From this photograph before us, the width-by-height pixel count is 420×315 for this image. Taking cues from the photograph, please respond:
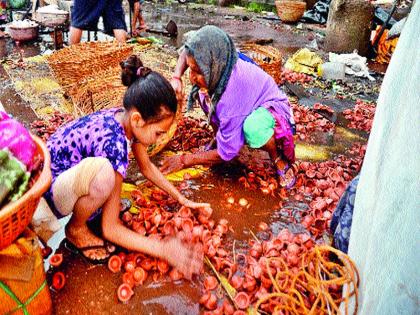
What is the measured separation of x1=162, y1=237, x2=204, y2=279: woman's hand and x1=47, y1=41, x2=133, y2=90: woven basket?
267cm

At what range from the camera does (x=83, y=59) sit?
4.26m

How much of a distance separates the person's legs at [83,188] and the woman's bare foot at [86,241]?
0.05 metres

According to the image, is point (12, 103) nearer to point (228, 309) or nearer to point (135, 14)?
point (228, 309)

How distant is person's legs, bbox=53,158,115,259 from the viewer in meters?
2.10

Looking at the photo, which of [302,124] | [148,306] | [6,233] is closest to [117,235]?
[148,306]

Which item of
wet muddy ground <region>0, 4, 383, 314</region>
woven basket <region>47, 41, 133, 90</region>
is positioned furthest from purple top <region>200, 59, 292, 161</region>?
woven basket <region>47, 41, 133, 90</region>

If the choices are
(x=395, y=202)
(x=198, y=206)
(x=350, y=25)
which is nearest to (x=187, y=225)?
(x=198, y=206)

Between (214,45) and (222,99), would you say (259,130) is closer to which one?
(222,99)

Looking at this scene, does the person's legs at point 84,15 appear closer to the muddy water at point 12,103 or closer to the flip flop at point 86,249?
the muddy water at point 12,103

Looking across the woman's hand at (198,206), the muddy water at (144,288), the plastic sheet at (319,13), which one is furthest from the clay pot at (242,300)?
the plastic sheet at (319,13)

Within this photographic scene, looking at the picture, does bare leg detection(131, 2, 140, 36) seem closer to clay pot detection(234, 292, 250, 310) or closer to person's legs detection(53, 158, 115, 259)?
person's legs detection(53, 158, 115, 259)

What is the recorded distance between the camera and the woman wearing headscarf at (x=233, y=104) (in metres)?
2.94

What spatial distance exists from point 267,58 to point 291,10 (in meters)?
6.16

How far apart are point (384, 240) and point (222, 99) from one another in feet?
6.26
